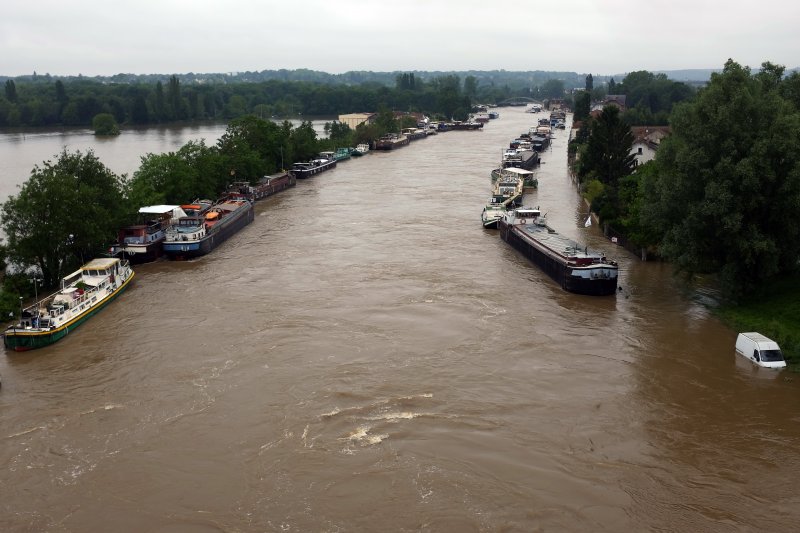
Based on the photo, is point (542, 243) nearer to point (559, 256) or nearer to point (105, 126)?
point (559, 256)

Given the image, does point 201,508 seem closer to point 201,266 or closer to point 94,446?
point 94,446

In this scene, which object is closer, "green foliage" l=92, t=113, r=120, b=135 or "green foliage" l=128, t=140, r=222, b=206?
"green foliage" l=128, t=140, r=222, b=206

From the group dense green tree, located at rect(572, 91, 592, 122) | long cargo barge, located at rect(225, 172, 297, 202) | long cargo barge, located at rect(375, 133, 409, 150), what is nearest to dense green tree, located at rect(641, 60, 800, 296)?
long cargo barge, located at rect(225, 172, 297, 202)

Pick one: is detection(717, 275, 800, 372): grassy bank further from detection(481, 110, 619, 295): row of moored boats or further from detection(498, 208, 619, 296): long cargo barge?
detection(481, 110, 619, 295): row of moored boats

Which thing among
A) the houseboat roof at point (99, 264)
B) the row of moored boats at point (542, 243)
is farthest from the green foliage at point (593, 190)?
the houseboat roof at point (99, 264)

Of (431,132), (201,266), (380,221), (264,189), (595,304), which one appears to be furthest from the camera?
(431,132)

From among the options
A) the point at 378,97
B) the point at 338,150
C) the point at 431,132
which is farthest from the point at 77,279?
the point at 378,97

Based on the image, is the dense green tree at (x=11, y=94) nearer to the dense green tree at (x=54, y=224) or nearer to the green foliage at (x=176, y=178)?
the green foliage at (x=176, y=178)
